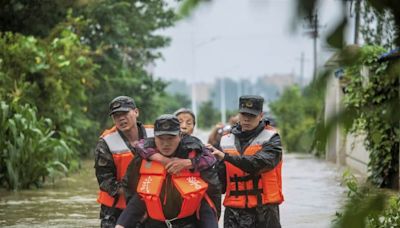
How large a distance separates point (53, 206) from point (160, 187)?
8.03 meters

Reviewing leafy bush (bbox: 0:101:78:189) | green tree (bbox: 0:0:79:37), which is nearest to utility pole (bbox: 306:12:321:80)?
leafy bush (bbox: 0:101:78:189)

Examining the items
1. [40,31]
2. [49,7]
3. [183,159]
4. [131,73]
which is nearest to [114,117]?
[183,159]

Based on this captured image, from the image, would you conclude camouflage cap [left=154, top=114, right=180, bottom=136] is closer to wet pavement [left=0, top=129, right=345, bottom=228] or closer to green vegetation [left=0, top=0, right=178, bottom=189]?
wet pavement [left=0, top=129, right=345, bottom=228]

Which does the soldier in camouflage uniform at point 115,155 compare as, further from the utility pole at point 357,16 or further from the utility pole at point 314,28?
the utility pole at point 314,28

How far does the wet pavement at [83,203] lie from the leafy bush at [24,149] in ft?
1.05

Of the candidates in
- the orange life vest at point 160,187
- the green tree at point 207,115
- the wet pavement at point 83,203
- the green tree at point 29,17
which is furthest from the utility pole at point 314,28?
the green tree at point 207,115

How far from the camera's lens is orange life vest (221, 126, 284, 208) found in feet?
19.0

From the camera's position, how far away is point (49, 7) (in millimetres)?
20203

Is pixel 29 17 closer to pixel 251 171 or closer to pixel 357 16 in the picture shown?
pixel 251 171

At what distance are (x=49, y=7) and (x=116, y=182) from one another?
1501 centimetres

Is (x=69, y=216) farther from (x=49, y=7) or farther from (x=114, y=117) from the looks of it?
(x=49, y=7)

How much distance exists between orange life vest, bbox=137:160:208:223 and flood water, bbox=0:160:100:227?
18.2 ft

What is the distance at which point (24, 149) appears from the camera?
15.2 m

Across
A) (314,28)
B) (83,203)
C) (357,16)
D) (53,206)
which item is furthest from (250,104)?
(83,203)
